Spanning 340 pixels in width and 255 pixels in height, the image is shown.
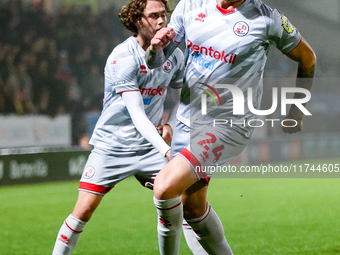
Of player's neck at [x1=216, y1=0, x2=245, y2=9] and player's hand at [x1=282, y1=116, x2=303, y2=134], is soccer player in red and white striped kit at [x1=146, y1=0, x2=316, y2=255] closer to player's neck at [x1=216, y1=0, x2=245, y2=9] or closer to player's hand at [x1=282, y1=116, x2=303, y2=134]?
player's neck at [x1=216, y1=0, x2=245, y2=9]

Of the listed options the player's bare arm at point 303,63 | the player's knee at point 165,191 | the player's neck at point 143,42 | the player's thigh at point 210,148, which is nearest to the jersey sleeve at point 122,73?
the player's neck at point 143,42

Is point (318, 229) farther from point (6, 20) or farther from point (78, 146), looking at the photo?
point (6, 20)

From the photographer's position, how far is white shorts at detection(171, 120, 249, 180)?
2.54 m

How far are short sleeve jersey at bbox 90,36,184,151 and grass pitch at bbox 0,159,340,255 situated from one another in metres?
1.03

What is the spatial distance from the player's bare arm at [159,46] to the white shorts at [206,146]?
43 centimetres

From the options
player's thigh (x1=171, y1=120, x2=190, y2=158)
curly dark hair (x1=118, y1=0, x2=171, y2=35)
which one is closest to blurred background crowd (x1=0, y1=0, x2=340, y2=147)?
curly dark hair (x1=118, y1=0, x2=171, y2=35)

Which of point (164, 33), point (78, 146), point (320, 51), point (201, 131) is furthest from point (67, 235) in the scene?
point (320, 51)

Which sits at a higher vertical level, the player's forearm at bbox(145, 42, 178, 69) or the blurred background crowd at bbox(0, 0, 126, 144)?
the player's forearm at bbox(145, 42, 178, 69)

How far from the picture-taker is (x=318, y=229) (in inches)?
190

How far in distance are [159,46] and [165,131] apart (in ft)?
2.87

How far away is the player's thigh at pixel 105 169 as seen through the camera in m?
3.23

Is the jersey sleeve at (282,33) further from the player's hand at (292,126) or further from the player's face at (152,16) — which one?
the player's face at (152,16)

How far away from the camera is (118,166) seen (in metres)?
3.34

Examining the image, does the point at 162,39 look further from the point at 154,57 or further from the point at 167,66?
the point at 167,66
